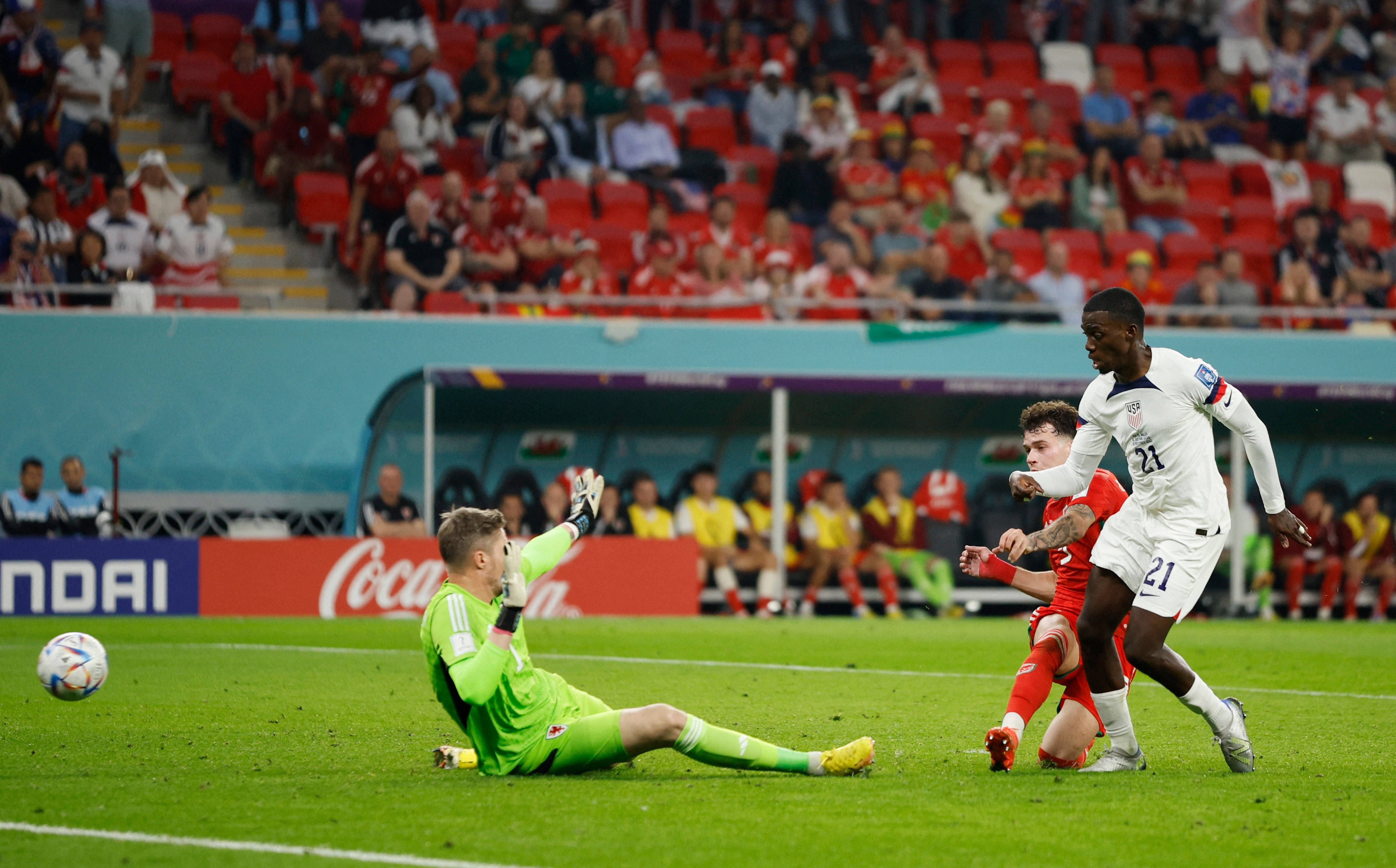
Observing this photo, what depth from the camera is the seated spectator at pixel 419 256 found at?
17.3 m

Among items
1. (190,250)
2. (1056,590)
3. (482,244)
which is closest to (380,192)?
(482,244)

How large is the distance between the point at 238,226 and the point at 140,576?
17.1ft

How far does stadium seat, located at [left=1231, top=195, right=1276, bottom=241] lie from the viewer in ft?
70.6

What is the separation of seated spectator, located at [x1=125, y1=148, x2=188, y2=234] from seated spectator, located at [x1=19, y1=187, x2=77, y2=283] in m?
0.81

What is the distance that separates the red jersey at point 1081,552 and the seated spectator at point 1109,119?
15.6m

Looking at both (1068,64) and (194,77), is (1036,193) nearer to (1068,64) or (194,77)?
(1068,64)

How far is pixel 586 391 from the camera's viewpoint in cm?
1791

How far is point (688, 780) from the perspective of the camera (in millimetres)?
6355

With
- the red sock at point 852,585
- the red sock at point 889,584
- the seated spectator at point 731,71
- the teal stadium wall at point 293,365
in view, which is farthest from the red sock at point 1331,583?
the seated spectator at point 731,71

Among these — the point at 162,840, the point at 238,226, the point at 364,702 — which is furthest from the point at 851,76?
the point at 162,840

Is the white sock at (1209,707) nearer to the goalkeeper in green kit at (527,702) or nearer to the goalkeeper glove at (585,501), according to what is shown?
the goalkeeper in green kit at (527,702)

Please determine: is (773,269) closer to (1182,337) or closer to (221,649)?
(1182,337)

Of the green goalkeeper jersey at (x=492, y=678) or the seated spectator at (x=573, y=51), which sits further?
the seated spectator at (x=573, y=51)

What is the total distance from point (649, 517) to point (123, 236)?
20.4ft
